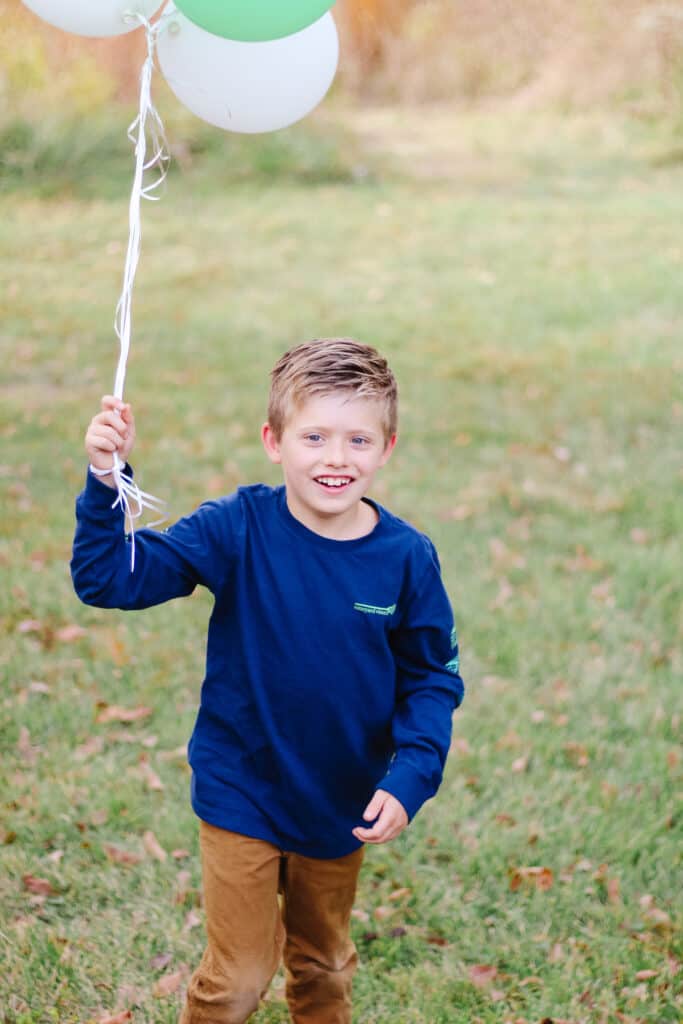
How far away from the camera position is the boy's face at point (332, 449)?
2258mm

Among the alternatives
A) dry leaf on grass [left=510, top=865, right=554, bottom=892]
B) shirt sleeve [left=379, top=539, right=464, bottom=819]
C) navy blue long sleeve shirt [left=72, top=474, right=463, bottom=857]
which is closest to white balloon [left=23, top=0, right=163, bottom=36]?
navy blue long sleeve shirt [left=72, top=474, right=463, bottom=857]

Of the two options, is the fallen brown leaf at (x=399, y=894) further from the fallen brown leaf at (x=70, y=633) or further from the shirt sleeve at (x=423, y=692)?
the fallen brown leaf at (x=70, y=633)

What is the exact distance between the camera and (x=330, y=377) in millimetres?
2266

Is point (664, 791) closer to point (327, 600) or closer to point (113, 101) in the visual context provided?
point (327, 600)

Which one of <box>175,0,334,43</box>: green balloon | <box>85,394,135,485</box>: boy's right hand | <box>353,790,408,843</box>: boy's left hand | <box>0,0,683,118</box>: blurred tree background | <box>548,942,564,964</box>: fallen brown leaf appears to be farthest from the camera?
<box>0,0,683,118</box>: blurred tree background

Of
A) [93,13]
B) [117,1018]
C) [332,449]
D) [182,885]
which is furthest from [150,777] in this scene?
[93,13]

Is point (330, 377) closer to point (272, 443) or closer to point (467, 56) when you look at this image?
point (272, 443)

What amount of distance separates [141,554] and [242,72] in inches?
44.5

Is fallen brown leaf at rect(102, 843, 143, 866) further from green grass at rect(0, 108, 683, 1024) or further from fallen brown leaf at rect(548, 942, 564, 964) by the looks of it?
fallen brown leaf at rect(548, 942, 564, 964)

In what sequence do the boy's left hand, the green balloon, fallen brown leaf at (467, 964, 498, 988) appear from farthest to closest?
fallen brown leaf at (467, 964, 498, 988) → the green balloon → the boy's left hand

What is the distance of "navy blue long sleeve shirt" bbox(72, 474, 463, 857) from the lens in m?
2.30

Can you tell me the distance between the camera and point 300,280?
10852 millimetres

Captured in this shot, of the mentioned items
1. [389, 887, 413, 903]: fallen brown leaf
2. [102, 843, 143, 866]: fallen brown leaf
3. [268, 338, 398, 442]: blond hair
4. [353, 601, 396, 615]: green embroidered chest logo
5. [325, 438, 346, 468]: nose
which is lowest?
[389, 887, 413, 903]: fallen brown leaf

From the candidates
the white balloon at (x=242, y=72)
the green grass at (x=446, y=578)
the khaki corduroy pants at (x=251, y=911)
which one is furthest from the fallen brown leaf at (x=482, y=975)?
the white balloon at (x=242, y=72)
